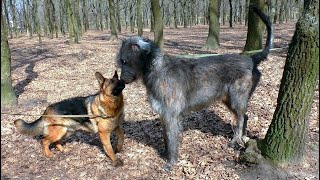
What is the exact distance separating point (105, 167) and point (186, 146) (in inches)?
58.8

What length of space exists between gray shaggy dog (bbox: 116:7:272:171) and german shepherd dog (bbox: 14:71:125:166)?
1.56ft

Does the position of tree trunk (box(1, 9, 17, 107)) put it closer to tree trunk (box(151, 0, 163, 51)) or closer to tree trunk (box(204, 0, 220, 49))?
tree trunk (box(151, 0, 163, 51))

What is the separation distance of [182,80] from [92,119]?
170 centimetres

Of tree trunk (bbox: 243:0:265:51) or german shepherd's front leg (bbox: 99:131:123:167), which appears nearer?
german shepherd's front leg (bbox: 99:131:123:167)

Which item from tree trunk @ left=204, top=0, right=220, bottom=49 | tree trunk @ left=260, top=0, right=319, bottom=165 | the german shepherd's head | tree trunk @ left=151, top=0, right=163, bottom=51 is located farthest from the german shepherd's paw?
tree trunk @ left=204, top=0, right=220, bottom=49

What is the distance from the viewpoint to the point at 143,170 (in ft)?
16.7

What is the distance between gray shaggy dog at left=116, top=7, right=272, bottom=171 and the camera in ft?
15.4

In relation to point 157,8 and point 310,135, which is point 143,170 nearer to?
point 310,135

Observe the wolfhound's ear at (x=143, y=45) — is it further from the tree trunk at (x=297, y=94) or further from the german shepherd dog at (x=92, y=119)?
the tree trunk at (x=297, y=94)

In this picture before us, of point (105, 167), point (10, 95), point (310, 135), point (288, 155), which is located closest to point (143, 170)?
point (105, 167)

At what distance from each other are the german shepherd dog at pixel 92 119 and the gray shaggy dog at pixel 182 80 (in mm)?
475

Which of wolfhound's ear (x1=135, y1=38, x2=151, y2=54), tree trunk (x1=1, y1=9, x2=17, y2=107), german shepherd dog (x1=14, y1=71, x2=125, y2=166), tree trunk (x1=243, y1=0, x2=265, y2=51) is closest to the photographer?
wolfhound's ear (x1=135, y1=38, x2=151, y2=54)

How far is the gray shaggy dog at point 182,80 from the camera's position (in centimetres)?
470

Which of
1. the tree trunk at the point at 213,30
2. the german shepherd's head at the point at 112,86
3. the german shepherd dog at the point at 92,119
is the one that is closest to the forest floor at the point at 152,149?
the german shepherd dog at the point at 92,119
